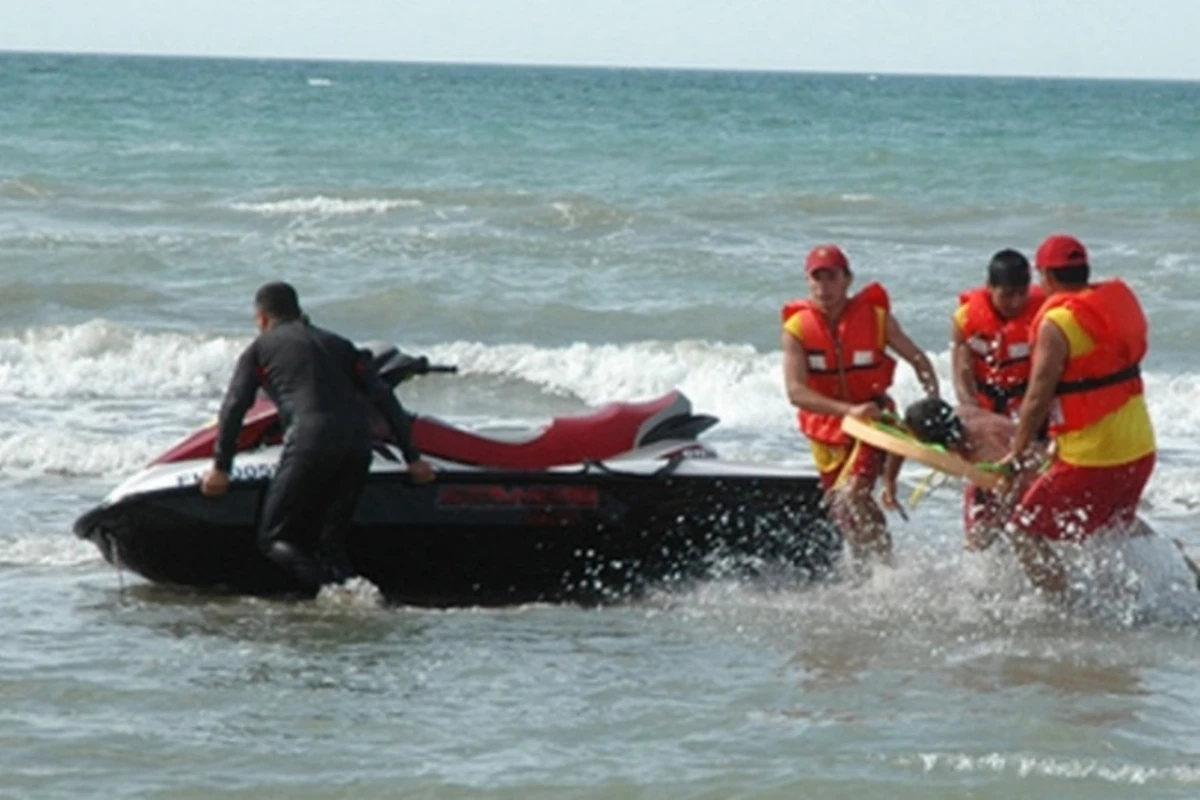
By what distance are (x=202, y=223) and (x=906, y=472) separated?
559 inches

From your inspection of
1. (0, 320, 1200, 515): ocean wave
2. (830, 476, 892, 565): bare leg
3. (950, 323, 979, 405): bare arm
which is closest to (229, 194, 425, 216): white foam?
(0, 320, 1200, 515): ocean wave

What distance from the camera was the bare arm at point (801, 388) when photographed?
27.6 ft

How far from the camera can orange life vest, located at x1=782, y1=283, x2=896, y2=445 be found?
855 centimetres

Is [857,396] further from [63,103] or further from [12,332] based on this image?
[63,103]

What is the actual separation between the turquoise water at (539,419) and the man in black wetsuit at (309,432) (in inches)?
11.0

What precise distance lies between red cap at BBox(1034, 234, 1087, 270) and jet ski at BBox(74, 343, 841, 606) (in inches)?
53.3

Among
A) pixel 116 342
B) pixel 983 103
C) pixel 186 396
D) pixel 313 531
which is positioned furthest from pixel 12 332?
pixel 983 103

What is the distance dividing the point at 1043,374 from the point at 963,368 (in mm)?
681

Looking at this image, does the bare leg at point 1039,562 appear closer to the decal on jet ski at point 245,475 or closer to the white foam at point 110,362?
the decal on jet ski at point 245,475

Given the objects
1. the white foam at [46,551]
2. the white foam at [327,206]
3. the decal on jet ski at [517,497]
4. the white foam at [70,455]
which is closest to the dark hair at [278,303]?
the decal on jet ski at [517,497]

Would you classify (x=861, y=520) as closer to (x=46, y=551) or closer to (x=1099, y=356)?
(x=1099, y=356)

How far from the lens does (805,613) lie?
338 inches

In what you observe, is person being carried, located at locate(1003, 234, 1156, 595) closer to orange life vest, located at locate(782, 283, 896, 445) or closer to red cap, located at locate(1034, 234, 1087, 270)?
red cap, located at locate(1034, 234, 1087, 270)

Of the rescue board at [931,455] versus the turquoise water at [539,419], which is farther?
the rescue board at [931,455]
